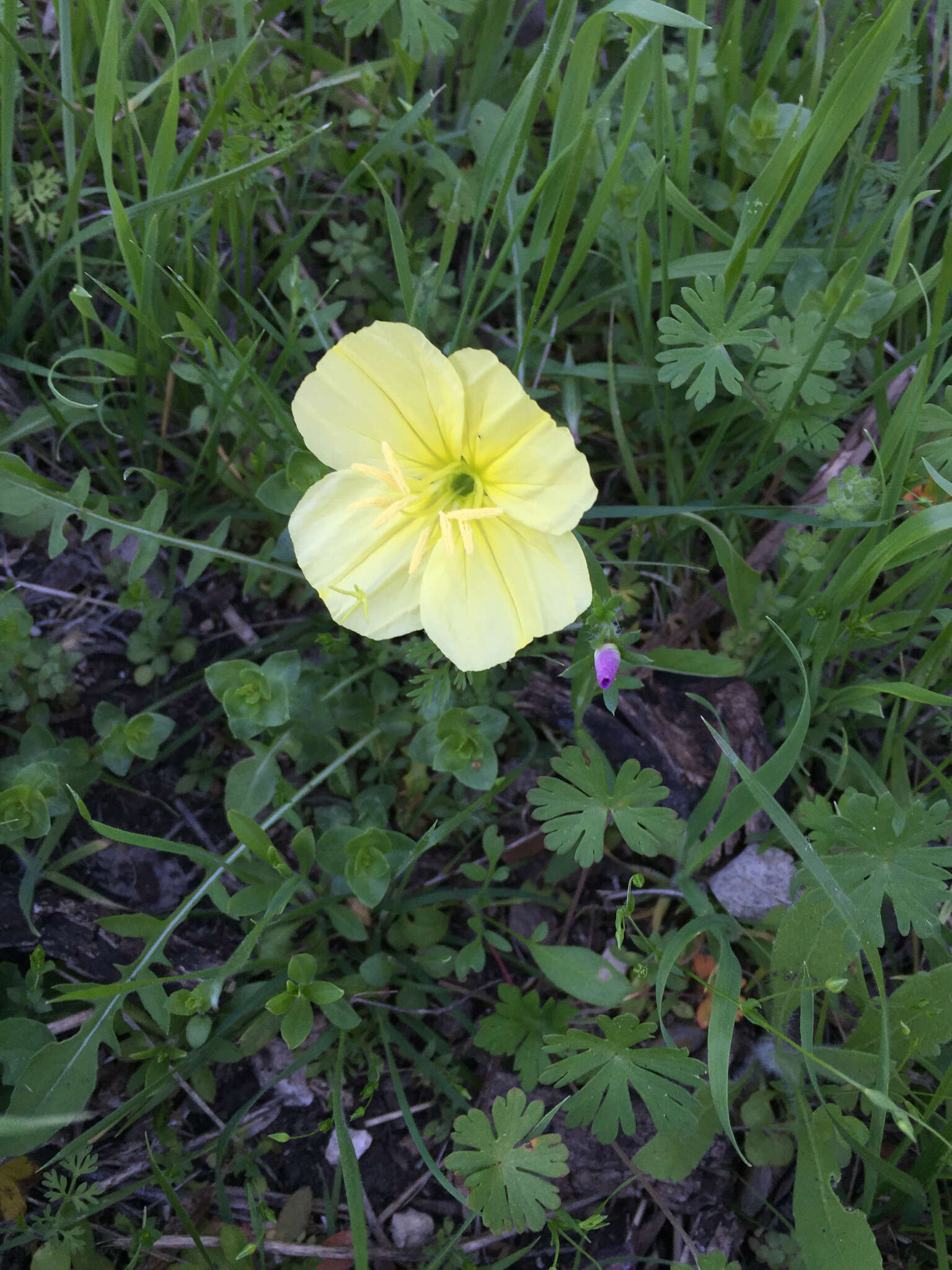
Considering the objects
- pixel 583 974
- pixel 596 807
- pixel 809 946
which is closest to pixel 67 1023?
pixel 583 974

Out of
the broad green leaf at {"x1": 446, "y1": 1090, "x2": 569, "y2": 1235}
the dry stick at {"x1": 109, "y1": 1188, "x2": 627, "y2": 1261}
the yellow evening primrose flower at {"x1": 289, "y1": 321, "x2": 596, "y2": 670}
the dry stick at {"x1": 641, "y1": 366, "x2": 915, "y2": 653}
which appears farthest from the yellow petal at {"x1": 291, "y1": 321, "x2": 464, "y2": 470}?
the dry stick at {"x1": 109, "y1": 1188, "x2": 627, "y2": 1261}

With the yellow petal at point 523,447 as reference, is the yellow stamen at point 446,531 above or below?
below

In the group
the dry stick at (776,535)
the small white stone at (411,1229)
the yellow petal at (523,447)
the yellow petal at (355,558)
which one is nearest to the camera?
the yellow petal at (523,447)

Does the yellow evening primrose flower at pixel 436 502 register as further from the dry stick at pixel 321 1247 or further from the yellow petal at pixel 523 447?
the dry stick at pixel 321 1247

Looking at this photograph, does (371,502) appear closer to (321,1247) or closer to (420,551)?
(420,551)

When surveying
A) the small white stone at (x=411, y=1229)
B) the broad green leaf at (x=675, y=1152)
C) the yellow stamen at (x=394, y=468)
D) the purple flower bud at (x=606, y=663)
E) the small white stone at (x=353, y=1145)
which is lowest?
the small white stone at (x=411, y=1229)

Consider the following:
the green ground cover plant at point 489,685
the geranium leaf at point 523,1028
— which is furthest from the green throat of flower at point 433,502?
the geranium leaf at point 523,1028

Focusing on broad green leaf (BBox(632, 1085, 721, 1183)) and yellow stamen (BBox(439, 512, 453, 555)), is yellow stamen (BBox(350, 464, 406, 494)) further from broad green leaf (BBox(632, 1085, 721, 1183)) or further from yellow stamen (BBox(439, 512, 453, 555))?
broad green leaf (BBox(632, 1085, 721, 1183))
